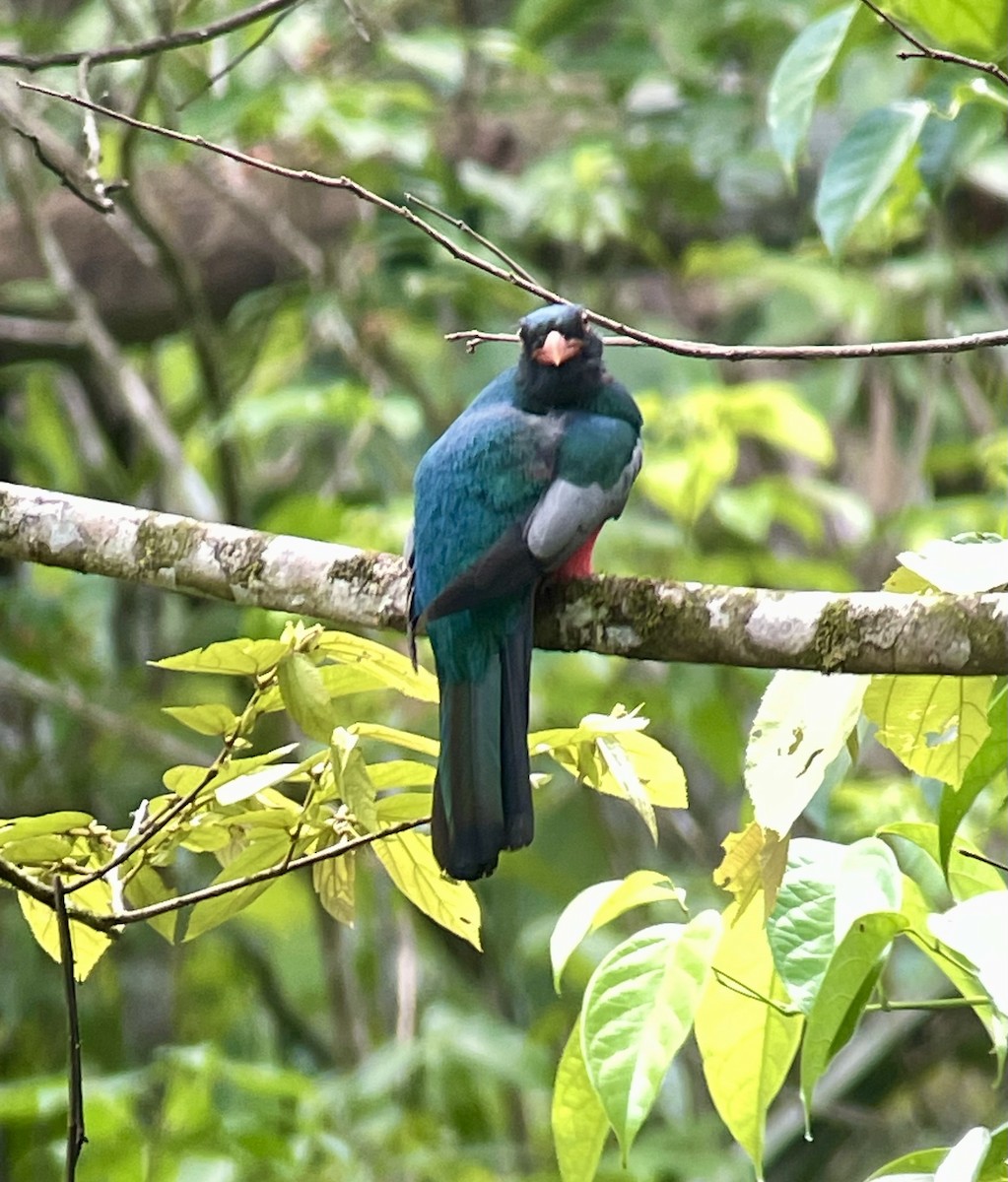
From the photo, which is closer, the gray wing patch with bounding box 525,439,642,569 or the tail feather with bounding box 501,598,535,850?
the tail feather with bounding box 501,598,535,850

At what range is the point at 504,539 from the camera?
2.41 metres

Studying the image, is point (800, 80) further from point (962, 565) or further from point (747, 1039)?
point (747, 1039)

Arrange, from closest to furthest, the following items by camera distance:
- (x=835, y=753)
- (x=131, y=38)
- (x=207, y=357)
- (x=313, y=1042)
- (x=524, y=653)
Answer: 1. (x=835, y=753)
2. (x=524, y=653)
3. (x=131, y=38)
4. (x=207, y=357)
5. (x=313, y=1042)

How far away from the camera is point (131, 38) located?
380 centimetres

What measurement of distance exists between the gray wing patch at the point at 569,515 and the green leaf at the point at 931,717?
0.68 m

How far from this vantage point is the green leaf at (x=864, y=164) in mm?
2410

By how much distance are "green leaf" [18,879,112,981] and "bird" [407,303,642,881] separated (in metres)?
0.36

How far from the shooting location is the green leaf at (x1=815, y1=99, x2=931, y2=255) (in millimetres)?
2410

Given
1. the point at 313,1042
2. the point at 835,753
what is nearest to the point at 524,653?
the point at 835,753

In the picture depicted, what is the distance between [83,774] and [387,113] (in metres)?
2.15

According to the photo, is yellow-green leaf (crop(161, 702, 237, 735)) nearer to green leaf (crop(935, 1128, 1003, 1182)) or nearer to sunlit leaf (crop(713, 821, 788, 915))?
sunlit leaf (crop(713, 821, 788, 915))

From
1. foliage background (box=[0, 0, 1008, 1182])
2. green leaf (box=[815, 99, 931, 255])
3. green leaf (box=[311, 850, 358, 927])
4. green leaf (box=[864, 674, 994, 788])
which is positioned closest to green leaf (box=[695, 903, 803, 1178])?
green leaf (box=[864, 674, 994, 788])

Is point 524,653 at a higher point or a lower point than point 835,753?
lower

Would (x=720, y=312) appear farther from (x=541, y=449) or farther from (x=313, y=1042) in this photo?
(x=541, y=449)
